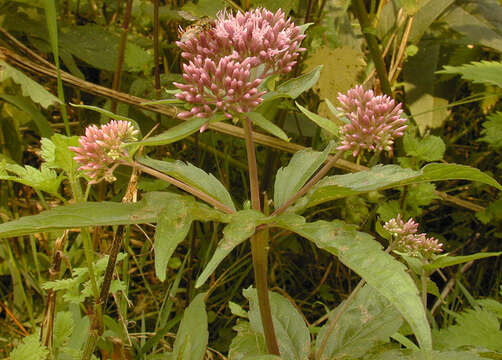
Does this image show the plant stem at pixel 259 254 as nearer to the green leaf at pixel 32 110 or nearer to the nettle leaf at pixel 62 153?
the nettle leaf at pixel 62 153

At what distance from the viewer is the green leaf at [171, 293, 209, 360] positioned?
122cm

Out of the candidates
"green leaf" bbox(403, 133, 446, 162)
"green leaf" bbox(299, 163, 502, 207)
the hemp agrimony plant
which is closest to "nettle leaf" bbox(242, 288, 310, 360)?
the hemp agrimony plant

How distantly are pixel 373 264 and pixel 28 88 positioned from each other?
1.50 meters

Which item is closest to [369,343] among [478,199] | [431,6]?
[478,199]

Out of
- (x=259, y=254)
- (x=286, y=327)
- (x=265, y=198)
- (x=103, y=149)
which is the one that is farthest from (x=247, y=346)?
(x=103, y=149)

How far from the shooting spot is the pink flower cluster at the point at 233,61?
100 centimetres

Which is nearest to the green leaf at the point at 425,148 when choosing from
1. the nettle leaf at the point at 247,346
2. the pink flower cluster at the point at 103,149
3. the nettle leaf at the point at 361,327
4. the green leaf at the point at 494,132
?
the green leaf at the point at 494,132

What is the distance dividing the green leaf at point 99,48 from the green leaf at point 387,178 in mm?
1481

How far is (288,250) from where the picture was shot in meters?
2.43

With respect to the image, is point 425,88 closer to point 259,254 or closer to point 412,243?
point 412,243

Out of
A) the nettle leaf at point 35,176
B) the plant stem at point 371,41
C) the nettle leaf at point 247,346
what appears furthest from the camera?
the plant stem at point 371,41

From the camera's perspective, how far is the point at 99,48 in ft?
7.82

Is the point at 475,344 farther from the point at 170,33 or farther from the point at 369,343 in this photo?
the point at 170,33

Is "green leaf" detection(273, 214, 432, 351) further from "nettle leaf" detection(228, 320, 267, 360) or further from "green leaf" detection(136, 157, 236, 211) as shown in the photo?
"nettle leaf" detection(228, 320, 267, 360)
